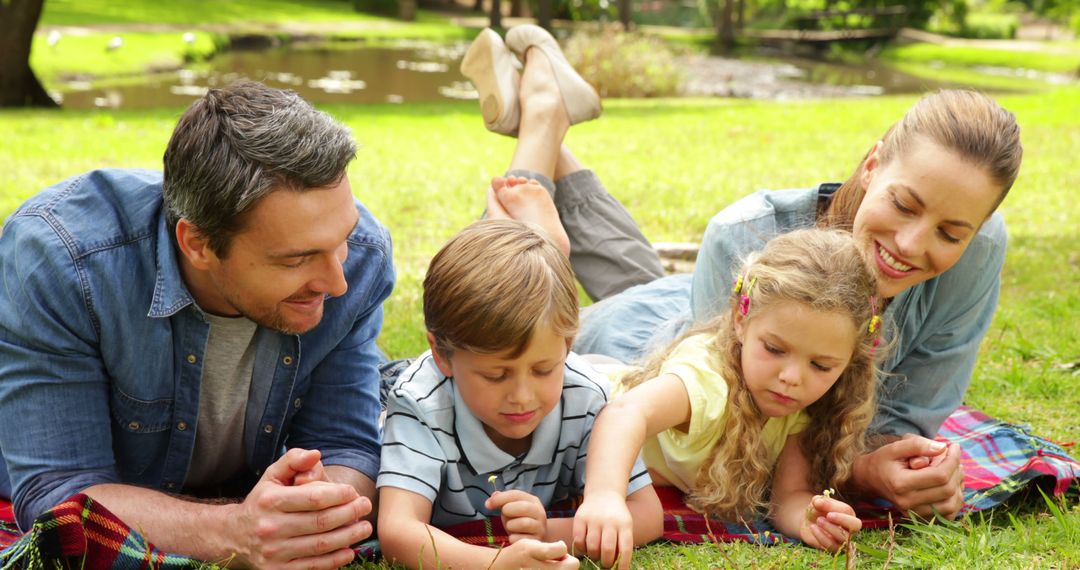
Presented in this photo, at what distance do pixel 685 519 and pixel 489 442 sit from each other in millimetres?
640

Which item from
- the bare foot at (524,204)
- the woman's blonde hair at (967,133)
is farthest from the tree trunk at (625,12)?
the woman's blonde hair at (967,133)

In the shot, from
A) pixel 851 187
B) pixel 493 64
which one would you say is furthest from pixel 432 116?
pixel 851 187

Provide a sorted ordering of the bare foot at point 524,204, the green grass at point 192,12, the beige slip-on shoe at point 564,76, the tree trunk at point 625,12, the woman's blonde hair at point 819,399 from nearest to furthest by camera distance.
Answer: the woman's blonde hair at point 819,399
the bare foot at point 524,204
the beige slip-on shoe at point 564,76
the green grass at point 192,12
the tree trunk at point 625,12

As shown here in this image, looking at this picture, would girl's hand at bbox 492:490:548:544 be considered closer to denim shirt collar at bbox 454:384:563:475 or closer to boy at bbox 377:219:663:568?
boy at bbox 377:219:663:568

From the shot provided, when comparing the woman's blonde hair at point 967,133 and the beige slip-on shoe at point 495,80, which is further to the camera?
Answer: the beige slip-on shoe at point 495,80

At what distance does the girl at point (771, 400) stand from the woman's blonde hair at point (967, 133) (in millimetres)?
373

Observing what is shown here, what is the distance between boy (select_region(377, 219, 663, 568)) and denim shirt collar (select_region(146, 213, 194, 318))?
607mm

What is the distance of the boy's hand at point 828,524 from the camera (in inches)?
110

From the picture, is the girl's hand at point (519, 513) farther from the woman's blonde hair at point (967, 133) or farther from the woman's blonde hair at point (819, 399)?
the woman's blonde hair at point (967, 133)

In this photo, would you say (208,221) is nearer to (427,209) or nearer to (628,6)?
(427,209)

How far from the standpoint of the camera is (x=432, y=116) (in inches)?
536

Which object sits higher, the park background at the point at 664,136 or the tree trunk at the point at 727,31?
the park background at the point at 664,136

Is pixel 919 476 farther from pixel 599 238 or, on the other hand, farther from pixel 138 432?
pixel 138 432

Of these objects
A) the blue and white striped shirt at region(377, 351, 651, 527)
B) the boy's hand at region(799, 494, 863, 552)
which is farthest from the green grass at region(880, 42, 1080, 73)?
the blue and white striped shirt at region(377, 351, 651, 527)
